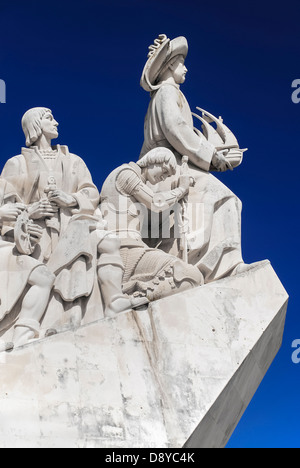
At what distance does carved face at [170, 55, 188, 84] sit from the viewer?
9664mm

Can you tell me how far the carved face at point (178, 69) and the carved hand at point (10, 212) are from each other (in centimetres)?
270

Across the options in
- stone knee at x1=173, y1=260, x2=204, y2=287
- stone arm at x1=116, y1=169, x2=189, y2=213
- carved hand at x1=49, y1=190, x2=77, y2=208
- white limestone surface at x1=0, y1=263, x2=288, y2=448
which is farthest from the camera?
stone arm at x1=116, y1=169, x2=189, y2=213

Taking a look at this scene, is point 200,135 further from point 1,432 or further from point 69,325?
point 1,432

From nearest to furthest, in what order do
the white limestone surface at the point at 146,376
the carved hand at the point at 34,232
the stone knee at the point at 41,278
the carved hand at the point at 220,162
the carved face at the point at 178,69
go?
the white limestone surface at the point at 146,376, the stone knee at the point at 41,278, the carved hand at the point at 34,232, the carved hand at the point at 220,162, the carved face at the point at 178,69

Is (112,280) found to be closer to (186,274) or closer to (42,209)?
(186,274)

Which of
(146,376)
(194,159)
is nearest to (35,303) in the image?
(146,376)

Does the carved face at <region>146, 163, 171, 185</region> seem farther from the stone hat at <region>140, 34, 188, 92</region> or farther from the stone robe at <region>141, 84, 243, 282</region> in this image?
the stone hat at <region>140, 34, 188, 92</region>

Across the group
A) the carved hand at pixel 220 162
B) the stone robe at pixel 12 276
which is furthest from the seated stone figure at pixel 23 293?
the carved hand at pixel 220 162

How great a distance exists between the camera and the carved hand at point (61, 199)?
8.12 meters

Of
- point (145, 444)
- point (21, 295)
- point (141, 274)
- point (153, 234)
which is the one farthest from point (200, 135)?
point (145, 444)

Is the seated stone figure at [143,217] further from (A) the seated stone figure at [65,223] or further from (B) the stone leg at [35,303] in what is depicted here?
(B) the stone leg at [35,303]

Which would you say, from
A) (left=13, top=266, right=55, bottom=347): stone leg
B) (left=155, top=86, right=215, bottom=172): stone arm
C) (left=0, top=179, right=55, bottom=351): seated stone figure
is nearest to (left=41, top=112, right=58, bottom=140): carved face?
(left=155, top=86, right=215, bottom=172): stone arm

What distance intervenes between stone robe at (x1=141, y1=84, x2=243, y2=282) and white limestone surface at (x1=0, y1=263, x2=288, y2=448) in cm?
71

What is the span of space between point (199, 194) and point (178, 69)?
1628mm
